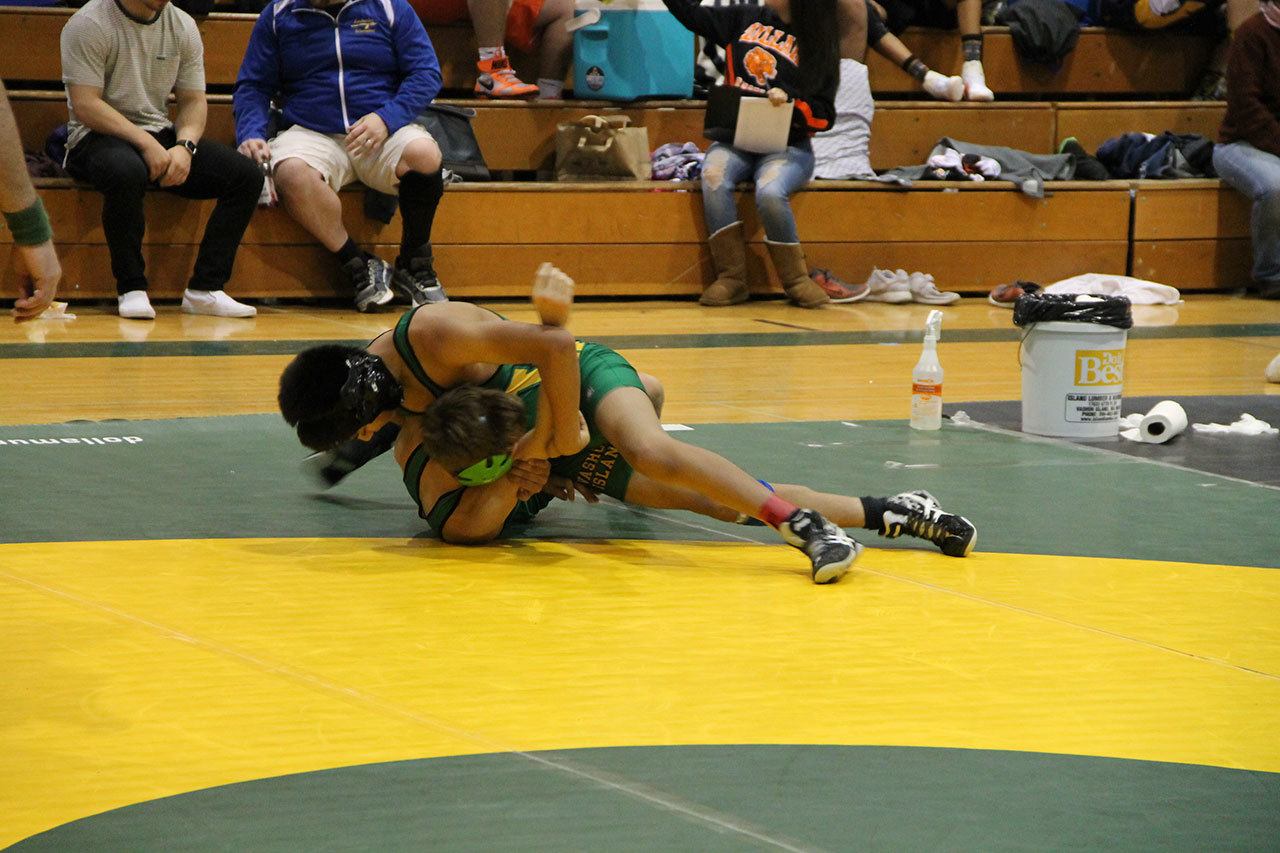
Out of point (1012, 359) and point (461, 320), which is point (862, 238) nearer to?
point (1012, 359)

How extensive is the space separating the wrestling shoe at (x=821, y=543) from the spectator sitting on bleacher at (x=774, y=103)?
4.49 meters

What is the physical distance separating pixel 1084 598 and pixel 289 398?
1.48 meters

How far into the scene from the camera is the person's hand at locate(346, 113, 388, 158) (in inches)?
262

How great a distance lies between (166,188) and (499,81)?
1.76 meters

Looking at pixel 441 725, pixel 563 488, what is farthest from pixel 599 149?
pixel 441 725

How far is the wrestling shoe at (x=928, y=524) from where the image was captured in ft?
10.6

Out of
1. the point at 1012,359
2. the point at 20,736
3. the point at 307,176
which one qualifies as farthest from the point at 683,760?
the point at 307,176

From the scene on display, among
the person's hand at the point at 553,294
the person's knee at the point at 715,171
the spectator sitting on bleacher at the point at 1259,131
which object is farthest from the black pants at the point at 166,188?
the spectator sitting on bleacher at the point at 1259,131

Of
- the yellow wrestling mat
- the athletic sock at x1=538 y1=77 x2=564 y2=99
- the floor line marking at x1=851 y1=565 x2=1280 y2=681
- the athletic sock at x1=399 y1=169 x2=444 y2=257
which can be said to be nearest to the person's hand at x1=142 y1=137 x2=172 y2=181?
the athletic sock at x1=399 y1=169 x2=444 y2=257

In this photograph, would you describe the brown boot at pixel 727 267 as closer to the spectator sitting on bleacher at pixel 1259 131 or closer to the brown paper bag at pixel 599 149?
the brown paper bag at pixel 599 149

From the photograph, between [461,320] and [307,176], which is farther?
[307,176]

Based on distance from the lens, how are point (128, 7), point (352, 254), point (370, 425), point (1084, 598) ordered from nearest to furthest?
point (1084, 598) → point (370, 425) → point (128, 7) → point (352, 254)

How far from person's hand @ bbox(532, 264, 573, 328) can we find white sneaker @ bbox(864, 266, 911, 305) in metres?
5.01

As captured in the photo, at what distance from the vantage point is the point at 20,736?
219 centimetres
